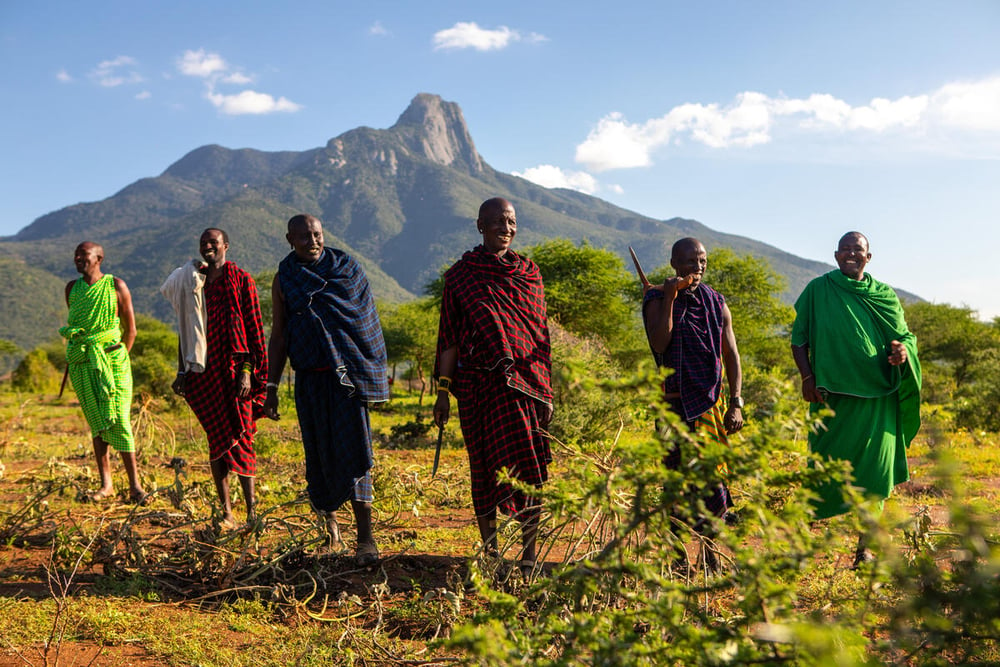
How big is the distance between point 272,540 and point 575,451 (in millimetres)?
2555

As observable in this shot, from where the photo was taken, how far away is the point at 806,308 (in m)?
4.90

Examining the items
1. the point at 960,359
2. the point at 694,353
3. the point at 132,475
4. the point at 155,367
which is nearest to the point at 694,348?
the point at 694,353

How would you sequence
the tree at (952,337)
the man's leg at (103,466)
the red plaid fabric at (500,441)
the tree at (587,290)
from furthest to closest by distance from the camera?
the tree at (952,337), the tree at (587,290), the man's leg at (103,466), the red plaid fabric at (500,441)

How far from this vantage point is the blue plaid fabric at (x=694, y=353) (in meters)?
4.23

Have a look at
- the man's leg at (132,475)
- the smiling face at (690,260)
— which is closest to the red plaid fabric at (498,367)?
the smiling face at (690,260)

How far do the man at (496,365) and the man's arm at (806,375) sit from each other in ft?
5.85

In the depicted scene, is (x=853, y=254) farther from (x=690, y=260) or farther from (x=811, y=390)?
(x=690, y=260)

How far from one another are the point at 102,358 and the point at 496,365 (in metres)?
3.49

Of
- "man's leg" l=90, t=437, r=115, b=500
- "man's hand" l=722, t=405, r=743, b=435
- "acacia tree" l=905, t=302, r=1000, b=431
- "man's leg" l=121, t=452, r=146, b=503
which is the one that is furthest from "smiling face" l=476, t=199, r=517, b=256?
"acacia tree" l=905, t=302, r=1000, b=431

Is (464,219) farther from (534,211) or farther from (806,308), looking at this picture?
(806,308)

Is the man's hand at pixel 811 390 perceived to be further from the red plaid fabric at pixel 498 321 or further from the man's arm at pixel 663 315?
the red plaid fabric at pixel 498 321

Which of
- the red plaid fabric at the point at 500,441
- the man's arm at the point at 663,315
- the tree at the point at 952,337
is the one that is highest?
the man's arm at the point at 663,315

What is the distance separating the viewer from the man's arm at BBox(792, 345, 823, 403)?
4730 millimetres

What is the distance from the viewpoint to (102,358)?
18.7 feet
